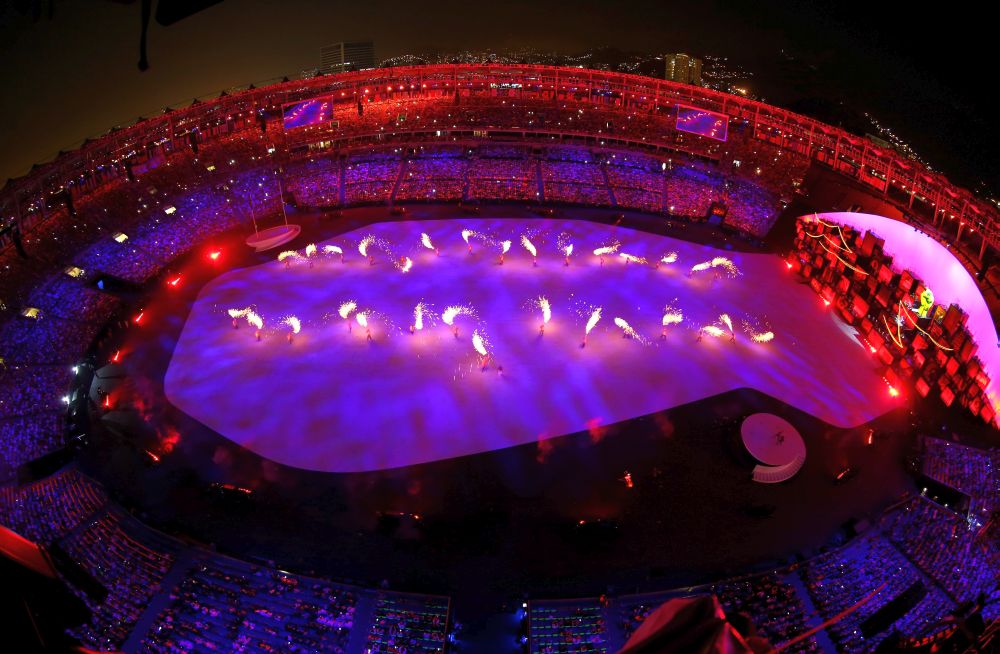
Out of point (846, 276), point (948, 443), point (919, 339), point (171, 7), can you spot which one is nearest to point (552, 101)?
point (846, 276)

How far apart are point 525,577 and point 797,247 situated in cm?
2322

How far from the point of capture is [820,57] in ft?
148

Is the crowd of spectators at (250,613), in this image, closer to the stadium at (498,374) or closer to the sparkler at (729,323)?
the stadium at (498,374)

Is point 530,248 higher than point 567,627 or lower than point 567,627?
higher

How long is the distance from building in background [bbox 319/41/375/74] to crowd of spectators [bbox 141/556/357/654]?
120ft

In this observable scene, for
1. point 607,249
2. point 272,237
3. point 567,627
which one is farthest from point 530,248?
point 567,627

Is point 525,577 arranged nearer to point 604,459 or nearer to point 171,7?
point 604,459

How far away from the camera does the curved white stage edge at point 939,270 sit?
2241 centimetres

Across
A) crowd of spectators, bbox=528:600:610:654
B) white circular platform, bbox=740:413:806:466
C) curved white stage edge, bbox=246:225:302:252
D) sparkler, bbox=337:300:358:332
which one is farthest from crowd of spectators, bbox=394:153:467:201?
crowd of spectators, bbox=528:600:610:654

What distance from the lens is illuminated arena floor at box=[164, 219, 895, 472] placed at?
23.0 metres

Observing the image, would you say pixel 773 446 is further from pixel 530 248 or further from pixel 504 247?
pixel 504 247

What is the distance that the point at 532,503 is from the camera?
66.7ft

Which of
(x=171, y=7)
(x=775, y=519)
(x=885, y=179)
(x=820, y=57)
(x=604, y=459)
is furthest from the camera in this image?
(x=820, y=57)

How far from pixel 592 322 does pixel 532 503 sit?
33.3 ft
